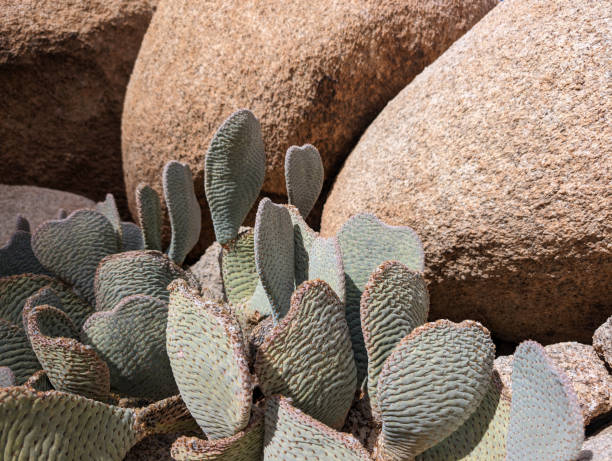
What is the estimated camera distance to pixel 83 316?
92 centimetres

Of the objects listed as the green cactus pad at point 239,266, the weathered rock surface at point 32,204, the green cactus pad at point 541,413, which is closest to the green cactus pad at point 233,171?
the green cactus pad at point 239,266

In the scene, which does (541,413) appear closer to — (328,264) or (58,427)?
(328,264)

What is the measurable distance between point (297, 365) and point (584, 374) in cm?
49

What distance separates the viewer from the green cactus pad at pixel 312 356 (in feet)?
2.03

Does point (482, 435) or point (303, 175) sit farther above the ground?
point (303, 175)

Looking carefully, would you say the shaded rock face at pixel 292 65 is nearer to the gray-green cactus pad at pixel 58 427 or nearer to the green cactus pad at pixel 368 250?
the green cactus pad at pixel 368 250

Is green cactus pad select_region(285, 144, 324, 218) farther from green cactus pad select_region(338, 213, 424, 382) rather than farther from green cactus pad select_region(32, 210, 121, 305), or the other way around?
green cactus pad select_region(32, 210, 121, 305)

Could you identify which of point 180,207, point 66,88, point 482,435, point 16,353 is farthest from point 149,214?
point 66,88

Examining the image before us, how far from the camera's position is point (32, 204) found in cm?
185

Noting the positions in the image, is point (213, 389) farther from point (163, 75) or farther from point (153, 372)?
point (163, 75)

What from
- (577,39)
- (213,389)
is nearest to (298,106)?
(577,39)

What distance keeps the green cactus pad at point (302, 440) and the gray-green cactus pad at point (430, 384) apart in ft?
0.19

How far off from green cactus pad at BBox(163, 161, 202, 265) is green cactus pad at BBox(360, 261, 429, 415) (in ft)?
1.66

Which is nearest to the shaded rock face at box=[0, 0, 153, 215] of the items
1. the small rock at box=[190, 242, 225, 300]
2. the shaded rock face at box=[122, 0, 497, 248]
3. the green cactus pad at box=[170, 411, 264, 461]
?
the shaded rock face at box=[122, 0, 497, 248]
